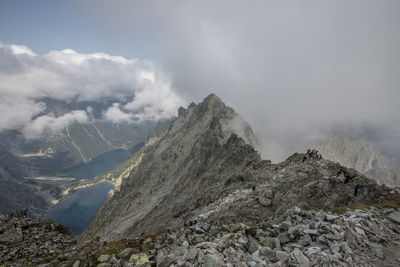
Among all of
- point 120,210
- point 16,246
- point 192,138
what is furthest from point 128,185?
point 16,246

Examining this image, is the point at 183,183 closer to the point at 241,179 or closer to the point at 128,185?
the point at 241,179

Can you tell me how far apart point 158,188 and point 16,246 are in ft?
370

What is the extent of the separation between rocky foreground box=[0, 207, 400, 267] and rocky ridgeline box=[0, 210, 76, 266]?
20 cm

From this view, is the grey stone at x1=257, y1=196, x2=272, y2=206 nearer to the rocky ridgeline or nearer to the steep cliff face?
the steep cliff face

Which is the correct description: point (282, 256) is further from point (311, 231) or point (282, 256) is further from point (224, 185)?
point (224, 185)

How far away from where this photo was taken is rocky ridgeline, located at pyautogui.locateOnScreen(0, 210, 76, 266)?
19.9m

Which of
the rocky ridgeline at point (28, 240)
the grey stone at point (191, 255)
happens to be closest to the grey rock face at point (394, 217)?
the grey stone at point (191, 255)

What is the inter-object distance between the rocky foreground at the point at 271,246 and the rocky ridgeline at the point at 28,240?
20 centimetres

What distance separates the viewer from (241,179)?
167ft

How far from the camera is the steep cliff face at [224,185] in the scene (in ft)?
99.3

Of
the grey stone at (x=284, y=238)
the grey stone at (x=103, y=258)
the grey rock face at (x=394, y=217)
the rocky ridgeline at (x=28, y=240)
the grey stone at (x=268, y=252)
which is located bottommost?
the rocky ridgeline at (x=28, y=240)

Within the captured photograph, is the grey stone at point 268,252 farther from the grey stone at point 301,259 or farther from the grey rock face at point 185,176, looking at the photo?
the grey rock face at point 185,176

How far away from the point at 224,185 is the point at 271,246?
44225 millimetres

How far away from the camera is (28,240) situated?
23.1 meters
